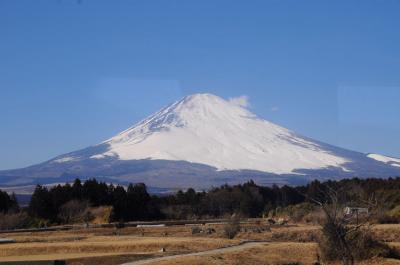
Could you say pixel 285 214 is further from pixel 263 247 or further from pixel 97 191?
pixel 263 247

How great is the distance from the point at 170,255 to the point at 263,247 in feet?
15.4

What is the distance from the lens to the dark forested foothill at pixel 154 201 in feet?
228

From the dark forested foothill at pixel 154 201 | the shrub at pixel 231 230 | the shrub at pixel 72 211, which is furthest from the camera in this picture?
the dark forested foothill at pixel 154 201

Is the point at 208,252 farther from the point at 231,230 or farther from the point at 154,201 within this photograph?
the point at 154,201

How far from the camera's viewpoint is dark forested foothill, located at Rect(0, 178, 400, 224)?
228ft

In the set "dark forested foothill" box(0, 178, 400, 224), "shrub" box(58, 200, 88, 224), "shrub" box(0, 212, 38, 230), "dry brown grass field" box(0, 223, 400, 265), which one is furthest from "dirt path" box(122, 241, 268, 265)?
"shrub" box(58, 200, 88, 224)

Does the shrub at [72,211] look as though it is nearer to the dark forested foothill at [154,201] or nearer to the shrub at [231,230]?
the dark forested foothill at [154,201]

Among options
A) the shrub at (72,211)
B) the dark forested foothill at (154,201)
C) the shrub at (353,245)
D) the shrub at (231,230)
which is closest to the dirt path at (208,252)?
the shrub at (353,245)

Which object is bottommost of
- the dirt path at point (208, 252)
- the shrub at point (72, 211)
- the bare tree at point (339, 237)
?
the dirt path at point (208, 252)

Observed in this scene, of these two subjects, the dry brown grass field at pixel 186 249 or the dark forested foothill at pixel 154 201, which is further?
the dark forested foothill at pixel 154 201

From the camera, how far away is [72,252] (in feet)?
111

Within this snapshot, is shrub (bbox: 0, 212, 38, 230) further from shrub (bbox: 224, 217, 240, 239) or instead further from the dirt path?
the dirt path

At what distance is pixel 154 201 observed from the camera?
84750mm

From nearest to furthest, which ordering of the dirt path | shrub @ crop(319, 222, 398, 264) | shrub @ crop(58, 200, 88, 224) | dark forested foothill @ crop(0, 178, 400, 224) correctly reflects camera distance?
the dirt path
shrub @ crop(319, 222, 398, 264)
shrub @ crop(58, 200, 88, 224)
dark forested foothill @ crop(0, 178, 400, 224)
